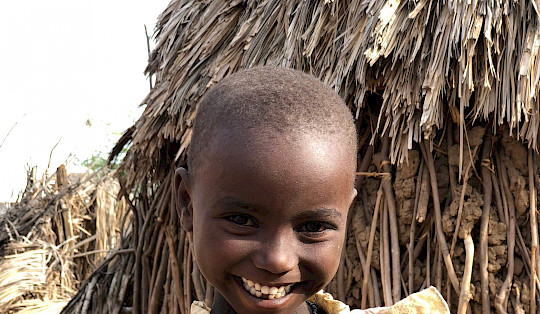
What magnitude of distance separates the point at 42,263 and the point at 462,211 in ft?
16.7

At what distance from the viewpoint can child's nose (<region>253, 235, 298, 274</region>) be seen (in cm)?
152

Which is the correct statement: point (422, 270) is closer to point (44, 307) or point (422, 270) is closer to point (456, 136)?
point (456, 136)

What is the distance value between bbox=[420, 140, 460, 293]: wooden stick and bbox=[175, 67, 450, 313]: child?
163cm

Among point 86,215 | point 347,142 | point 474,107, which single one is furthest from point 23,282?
point 347,142

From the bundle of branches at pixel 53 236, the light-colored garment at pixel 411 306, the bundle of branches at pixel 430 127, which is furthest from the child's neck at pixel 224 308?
the bundle of branches at pixel 53 236

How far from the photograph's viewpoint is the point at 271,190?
1.52m

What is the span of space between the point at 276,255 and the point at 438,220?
1893mm

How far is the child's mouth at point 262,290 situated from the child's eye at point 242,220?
13 cm

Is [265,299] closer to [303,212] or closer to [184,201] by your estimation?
[303,212]

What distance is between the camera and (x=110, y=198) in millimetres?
8500

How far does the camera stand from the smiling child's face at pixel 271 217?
5.00 feet

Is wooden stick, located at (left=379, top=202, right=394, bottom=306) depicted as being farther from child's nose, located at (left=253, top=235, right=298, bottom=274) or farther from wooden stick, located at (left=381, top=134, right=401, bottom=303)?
child's nose, located at (left=253, top=235, right=298, bottom=274)

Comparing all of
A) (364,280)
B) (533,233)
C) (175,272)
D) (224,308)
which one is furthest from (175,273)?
(224,308)

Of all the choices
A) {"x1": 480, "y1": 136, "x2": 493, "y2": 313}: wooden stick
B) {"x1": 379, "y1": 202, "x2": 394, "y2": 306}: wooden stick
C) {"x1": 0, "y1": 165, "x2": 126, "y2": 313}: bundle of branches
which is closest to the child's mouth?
{"x1": 379, "y1": 202, "x2": 394, "y2": 306}: wooden stick
